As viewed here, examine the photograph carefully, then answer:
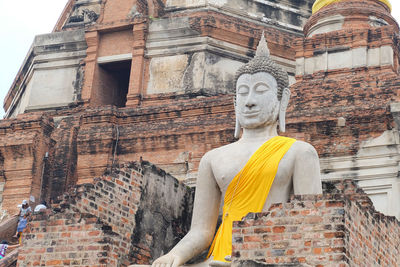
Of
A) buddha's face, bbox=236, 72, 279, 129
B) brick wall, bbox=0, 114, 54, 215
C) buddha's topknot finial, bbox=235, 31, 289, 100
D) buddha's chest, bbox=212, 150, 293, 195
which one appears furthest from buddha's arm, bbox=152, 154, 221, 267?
brick wall, bbox=0, 114, 54, 215

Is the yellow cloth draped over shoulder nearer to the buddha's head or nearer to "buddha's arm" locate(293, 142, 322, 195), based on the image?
"buddha's arm" locate(293, 142, 322, 195)

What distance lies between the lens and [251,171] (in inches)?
291

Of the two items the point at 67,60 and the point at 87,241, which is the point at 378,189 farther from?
the point at 67,60

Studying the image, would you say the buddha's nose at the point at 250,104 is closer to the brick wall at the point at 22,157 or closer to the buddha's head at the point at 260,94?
the buddha's head at the point at 260,94

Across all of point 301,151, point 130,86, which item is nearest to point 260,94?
point 301,151

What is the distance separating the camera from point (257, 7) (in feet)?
65.7

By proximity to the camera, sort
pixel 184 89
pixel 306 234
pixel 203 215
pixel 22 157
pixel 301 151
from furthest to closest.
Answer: pixel 184 89
pixel 22 157
pixel 203 215
pixel 301 151
pixel 306 234

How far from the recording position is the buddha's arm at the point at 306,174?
23.9ft

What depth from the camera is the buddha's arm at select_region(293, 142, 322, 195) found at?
7293 mm

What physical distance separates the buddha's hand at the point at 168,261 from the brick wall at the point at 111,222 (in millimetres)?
611

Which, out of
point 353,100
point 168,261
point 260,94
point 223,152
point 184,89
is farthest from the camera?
point 184,89

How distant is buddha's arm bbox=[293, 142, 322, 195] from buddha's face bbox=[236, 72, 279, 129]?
0.63m

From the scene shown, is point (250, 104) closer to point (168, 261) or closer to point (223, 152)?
point (223, 152)

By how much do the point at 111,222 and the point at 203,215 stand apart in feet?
3.52
